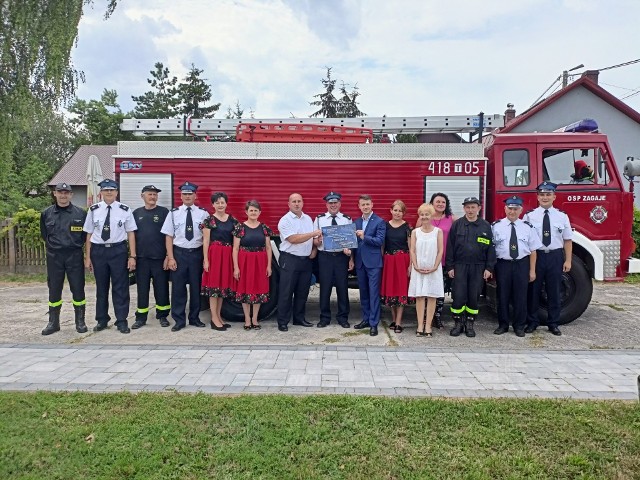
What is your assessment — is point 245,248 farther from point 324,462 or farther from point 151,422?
point 324,462

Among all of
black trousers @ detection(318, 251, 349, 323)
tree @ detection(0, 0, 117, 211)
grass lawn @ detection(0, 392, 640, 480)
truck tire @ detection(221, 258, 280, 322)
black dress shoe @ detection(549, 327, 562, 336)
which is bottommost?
grass lawn @ detection(0, 392, 640, 480)

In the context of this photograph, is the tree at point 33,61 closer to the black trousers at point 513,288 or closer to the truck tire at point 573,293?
the black trousers at point 513,288

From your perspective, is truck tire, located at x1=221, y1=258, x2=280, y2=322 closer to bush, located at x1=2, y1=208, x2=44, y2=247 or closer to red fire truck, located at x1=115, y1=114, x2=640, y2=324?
red fire truck, located at x1=115, y1=114, x2=640, y2=324

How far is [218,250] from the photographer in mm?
6410

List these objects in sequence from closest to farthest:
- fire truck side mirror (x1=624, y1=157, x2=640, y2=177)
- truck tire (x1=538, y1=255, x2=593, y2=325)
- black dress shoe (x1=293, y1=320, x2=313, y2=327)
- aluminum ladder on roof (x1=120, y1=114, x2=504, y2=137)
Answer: fire truck side mirror (x1=624, y1=157, x2=640, y2=177) → truck tire (x1=538, y1=255, x2=593, y2=325) → black dress shoe (x1=293, y1=320, x2=313, y2=327) → aluminum ladder on roof (x1=120, y1=114, x2=504, y2=137)

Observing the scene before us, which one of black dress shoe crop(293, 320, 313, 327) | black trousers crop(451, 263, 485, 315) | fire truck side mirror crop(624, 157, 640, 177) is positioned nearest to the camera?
black trousers crop(451, 263, 485, 315)

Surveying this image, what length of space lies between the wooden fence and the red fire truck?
6496 mm

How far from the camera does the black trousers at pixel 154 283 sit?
6.55 m

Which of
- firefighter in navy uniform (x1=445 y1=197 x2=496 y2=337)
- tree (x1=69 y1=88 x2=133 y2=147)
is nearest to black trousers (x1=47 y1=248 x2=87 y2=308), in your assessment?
firefighter in navy uniform (x1=445 y1=197 x2=496 y2=337)

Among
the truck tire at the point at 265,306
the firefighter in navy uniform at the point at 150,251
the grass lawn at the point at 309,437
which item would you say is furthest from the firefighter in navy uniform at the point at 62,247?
the grass lawn at the point at 309,437

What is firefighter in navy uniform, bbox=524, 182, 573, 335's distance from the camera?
626 centimetres

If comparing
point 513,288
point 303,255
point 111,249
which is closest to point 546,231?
point 513,288

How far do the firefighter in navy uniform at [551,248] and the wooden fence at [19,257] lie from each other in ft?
36.6

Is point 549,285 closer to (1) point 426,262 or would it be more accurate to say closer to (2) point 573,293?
(2) point 573,293
